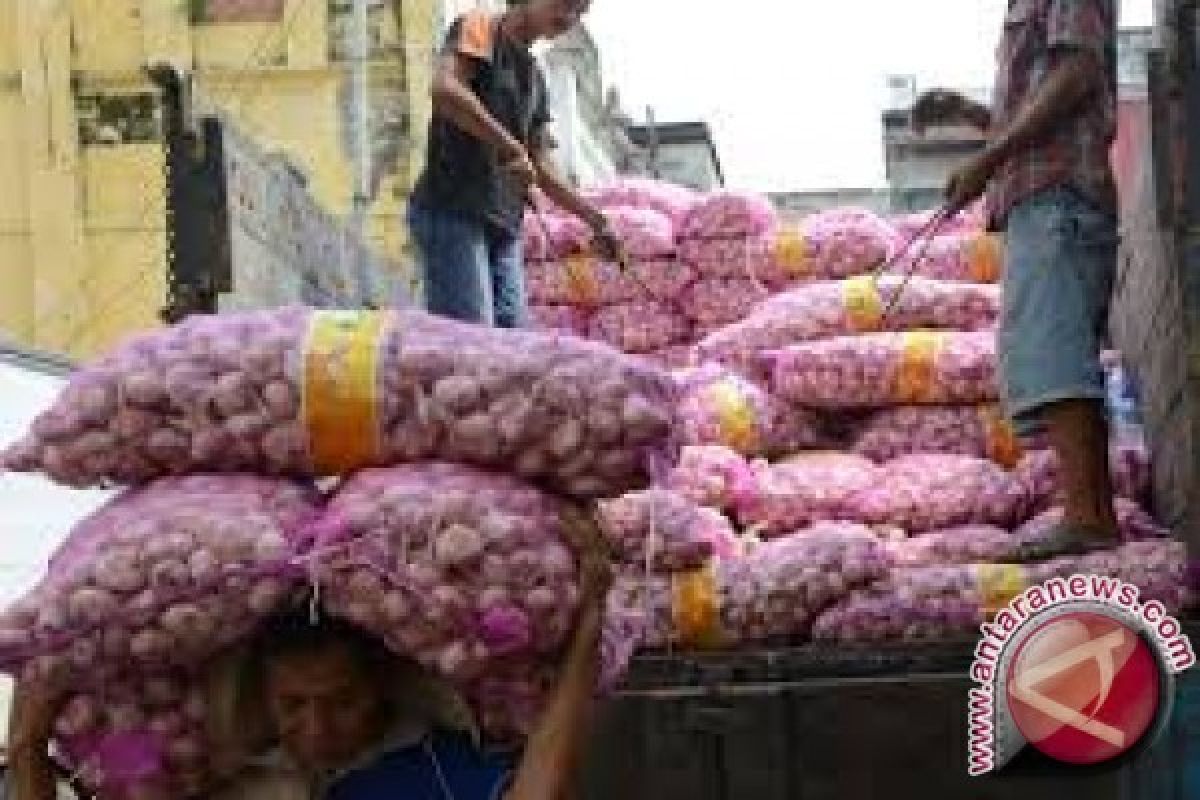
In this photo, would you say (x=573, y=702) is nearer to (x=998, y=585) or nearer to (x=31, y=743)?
(x=31, y=743)

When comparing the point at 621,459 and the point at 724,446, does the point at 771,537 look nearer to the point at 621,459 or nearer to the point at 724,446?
the point at 724,446

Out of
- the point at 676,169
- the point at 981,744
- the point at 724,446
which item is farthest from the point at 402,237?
the point at 981,744

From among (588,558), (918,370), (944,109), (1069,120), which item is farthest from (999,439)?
(588,558)

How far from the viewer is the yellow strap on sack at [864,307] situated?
564cm

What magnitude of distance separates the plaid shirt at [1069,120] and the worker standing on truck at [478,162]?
1.20 metres

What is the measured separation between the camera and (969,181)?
4.33 metres

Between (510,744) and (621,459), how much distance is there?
395mm

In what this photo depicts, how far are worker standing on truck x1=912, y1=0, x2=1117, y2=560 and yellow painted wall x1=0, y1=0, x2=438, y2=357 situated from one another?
983 centimetres

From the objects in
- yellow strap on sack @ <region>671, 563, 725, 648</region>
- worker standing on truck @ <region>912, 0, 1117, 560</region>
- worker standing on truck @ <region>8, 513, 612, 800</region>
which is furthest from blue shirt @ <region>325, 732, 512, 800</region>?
worker standing on truck @ <region>912, 0, 1117, 560</region>

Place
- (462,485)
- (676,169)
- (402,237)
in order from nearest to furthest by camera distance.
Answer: (462,485)
(402,237)
(676,169)

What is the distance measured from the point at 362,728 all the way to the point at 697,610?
1.45 m

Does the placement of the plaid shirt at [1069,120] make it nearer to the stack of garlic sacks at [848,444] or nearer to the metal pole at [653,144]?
the stack of garlic sacks at [848,444]

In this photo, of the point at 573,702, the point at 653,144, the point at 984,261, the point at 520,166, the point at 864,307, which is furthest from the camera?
the point at 653,144

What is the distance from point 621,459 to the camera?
2.49 meters
